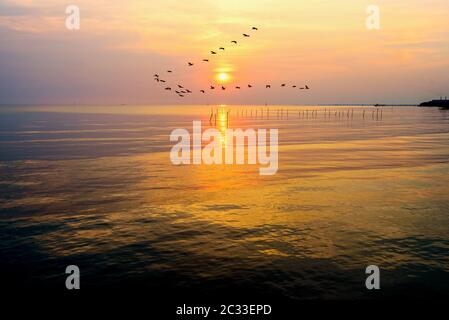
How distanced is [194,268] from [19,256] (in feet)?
26.3

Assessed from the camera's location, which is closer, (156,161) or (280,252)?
(280,252)

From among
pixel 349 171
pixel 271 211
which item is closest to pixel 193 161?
pixel 349 171

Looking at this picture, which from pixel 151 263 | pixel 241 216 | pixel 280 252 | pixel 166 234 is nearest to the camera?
pixel 151 263

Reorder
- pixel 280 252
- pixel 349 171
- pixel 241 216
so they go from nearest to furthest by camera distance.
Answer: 1. pixel 280 252
2. pixel 241 216
3. pixel 349 171

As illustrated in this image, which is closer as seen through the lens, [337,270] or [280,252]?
[337,270]

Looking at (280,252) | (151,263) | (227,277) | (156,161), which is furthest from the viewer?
(156,161)

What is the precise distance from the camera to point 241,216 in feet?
80.4

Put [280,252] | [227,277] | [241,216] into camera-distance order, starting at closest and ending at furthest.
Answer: [227,277], [280,252], [241,216]

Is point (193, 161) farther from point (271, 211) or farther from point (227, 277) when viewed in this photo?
point (227, 277)
